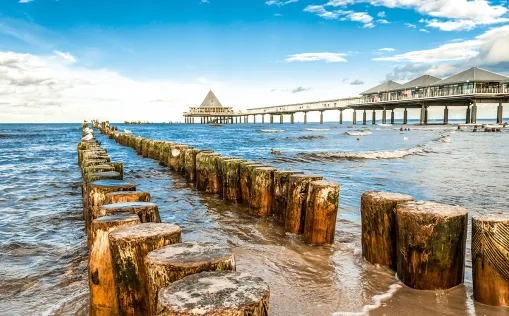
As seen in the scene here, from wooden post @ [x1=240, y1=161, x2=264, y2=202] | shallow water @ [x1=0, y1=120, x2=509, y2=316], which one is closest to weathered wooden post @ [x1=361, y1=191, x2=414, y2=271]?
shallow water @ [x1=0, y1=120, x2=509, y2=316]

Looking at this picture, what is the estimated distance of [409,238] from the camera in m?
3.61

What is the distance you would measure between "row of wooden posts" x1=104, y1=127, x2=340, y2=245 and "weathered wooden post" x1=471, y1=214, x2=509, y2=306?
76.6 inches

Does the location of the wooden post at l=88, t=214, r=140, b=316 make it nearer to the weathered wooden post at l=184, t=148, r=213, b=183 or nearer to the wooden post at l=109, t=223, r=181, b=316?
the wooden post at l=109, t=223, r=181, b=316

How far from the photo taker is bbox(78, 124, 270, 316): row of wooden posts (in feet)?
6.31

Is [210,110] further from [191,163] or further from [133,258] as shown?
[133,258]

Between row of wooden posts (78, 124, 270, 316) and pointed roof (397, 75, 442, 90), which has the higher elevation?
pointed roof (397, 75, 442, 90)

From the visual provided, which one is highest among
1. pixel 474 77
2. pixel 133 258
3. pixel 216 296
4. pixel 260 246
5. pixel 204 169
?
pixel 474 77

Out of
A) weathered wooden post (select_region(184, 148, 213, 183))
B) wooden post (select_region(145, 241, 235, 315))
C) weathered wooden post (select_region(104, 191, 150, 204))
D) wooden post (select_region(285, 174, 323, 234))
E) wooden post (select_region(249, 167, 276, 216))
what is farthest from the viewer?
weathered wooden post (select_region(184, 148, 213, 183))

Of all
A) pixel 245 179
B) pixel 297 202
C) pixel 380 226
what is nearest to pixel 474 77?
pixel 245 179

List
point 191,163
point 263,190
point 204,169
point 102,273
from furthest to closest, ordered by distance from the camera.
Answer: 1. point 191,163
2. point 204,169
3. point 263,190
4. point 102,273

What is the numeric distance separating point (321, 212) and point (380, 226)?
3.13 feet

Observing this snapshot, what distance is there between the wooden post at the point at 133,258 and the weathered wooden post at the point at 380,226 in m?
2.40

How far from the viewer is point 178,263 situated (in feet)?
7.75

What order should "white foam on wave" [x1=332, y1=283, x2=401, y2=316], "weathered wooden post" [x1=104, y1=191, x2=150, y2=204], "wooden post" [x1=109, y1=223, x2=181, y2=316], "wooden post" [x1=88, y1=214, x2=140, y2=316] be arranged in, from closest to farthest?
"wooden post" [x1=109, y1=223, x2=181, y2=316] → "wooden post" [x1=88, y1=214, x2=140, y2=316] → "white foam on wave" [x1=332, y1=283, x2=401, y2=316] → "weathered wooden post" [x1=104, y1=191, x2=150, y2=204]
